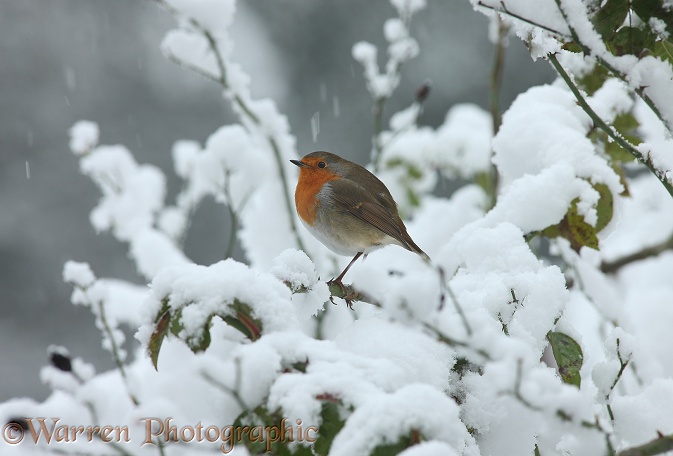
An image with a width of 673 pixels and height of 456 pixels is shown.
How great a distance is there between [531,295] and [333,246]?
1.29 metres

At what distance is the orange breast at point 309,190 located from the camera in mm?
2414

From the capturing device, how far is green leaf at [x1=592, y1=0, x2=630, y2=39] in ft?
2.85

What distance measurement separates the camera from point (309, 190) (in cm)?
251

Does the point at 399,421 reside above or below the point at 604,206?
below

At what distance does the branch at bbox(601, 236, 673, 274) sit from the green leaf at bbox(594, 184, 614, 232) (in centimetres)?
→ 102

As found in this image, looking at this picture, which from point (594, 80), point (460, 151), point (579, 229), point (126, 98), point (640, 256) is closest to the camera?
point (579, 229)

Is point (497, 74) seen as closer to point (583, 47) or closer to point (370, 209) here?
point (370, 209)

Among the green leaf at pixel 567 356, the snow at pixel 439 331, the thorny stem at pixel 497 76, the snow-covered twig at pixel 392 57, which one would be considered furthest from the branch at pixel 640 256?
the green leaf at pixel 567 356

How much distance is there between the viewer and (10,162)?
10836 millimetres

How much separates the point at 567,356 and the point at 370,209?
136 cm

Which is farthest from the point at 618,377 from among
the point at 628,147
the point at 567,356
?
the point at 628,147

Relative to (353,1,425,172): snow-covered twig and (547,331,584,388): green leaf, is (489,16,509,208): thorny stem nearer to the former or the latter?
(353,1,425,172): snow-covered twig

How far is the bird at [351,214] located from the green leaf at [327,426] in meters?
1.51

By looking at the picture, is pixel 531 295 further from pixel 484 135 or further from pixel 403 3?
pixel 484 135
